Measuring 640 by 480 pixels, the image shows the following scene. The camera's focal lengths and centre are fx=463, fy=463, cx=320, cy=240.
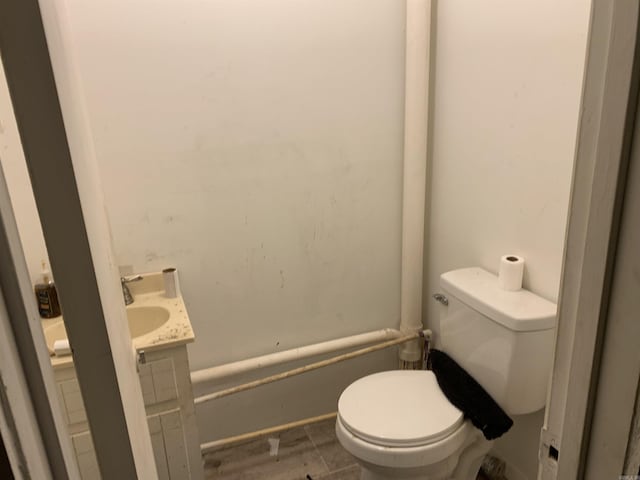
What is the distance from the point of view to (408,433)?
1.44 metres

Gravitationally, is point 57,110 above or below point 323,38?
below

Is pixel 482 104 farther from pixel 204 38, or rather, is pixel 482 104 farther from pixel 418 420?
pixel 418 420

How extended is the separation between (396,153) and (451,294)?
2.12 feet

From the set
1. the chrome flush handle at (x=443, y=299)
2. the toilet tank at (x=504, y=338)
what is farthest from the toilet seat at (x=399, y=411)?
the chrome flush handle at (x=443, y=299)

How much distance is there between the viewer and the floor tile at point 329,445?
77.3 inches

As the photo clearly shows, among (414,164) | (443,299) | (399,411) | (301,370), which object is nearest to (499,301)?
(443,299)

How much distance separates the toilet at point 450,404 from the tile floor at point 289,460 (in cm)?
36

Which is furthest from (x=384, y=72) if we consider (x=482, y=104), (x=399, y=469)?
(x=399, y=469)

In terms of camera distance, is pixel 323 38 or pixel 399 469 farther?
pixel 323 38

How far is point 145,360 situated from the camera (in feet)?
4.39

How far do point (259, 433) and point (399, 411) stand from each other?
32.5 inches

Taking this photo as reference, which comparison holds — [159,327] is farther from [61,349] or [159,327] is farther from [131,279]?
[61,349]

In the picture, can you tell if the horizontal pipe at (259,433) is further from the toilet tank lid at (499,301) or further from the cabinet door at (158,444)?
the toilet tank lid at (499,301)

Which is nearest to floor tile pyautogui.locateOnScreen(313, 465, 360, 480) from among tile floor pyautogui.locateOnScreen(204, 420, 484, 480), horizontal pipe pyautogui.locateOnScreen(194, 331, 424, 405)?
tile floor pyautogui.locateOnScreen(204, 420, 484, 480)
